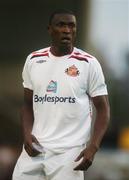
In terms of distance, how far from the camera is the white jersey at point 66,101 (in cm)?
430

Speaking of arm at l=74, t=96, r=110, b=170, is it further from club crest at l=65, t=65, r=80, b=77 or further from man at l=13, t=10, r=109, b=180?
club crest at l=65, t=65, r=80, b=77

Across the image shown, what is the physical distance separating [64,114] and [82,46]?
347 centimetres

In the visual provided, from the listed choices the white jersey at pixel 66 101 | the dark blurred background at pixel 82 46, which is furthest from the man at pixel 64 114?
the dark blurred background at pixel 82 46

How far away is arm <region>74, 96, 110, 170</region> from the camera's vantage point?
167 inches

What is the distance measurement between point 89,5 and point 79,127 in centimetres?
372

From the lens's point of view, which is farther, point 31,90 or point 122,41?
point 122,41

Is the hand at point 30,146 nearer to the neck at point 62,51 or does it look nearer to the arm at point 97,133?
the arm at point 97,133

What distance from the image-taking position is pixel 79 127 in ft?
14.2

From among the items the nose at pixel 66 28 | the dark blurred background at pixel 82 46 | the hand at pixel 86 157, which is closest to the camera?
the hand at pixel 86 157

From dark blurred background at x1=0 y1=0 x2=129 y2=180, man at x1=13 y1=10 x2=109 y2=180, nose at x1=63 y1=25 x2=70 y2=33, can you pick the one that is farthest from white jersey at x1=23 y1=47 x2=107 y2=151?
dark blurred background at x1=0 y1=0 x2=129 y2=180

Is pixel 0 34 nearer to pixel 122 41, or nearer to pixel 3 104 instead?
pixel 3 104

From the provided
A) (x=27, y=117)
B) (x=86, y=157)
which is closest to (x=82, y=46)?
(x=27, y=117)

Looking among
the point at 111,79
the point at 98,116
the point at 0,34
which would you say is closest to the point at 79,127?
the point at 98,116

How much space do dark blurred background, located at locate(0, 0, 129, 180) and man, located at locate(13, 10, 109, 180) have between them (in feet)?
10.5
